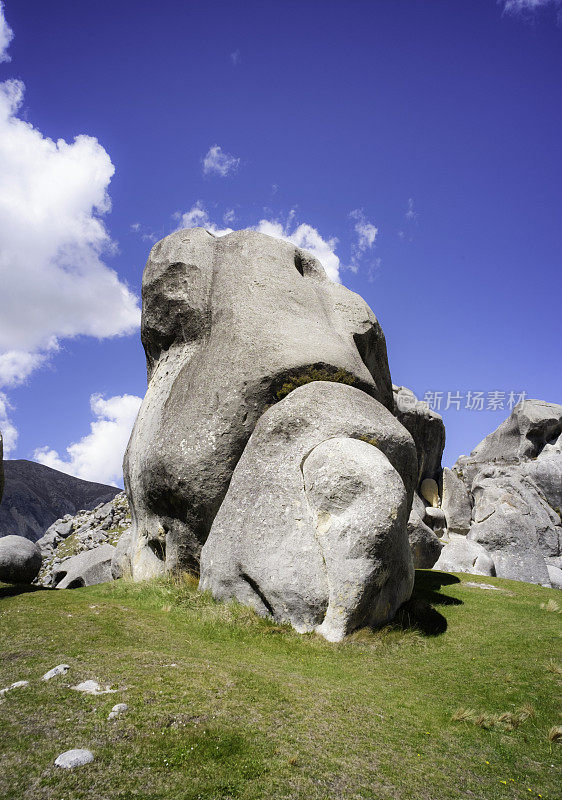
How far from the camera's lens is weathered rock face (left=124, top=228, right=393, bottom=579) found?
8.51 m

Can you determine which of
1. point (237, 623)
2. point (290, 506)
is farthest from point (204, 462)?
point (237, 623)

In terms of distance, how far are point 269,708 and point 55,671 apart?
179cm

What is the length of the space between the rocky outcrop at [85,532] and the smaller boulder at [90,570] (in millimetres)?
11487

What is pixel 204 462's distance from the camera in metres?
8.38

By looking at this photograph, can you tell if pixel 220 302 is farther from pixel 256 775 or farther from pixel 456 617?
pixel 256 775

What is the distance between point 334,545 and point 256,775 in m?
3.50

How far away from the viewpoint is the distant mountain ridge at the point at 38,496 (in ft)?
125

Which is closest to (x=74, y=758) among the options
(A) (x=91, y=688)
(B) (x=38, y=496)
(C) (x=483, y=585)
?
(A) (x=91, y=688)

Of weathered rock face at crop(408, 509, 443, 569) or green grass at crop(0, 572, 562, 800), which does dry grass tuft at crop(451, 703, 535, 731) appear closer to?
green grass at crop(0, 572, 562, 800)

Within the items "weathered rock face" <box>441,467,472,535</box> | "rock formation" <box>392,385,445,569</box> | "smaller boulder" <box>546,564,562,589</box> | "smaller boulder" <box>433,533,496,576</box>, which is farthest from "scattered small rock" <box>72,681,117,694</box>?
"weathered rock face" <box>441,467,472,535</box>

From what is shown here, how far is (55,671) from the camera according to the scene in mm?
4160

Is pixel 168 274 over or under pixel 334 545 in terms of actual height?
over

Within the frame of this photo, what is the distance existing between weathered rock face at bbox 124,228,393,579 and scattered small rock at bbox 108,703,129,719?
479cm

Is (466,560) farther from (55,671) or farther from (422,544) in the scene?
(55,671)
